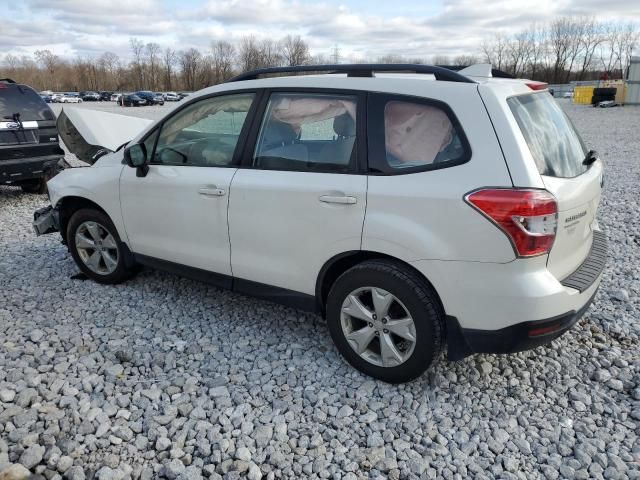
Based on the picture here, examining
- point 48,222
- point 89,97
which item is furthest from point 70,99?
point 48,222

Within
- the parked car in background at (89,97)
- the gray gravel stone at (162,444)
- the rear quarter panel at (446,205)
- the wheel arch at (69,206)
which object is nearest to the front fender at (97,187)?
the wheel arch at (69,206)

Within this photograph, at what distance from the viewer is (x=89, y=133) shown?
5316mm

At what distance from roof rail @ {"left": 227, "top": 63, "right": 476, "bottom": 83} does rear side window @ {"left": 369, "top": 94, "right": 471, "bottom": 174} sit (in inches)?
8.2

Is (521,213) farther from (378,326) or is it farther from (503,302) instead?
(378,326)

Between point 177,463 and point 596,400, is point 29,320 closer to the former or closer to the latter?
point 177,463

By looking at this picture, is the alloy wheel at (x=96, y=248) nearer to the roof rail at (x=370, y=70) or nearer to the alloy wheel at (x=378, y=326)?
the roof rail at (x=370, y=70)

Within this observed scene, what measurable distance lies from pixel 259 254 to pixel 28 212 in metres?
5.64

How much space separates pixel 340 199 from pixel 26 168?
621 centimetres

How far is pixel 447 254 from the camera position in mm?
2762

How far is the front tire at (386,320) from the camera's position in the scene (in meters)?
2.93

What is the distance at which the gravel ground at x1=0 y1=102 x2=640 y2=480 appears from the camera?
8.55 feet

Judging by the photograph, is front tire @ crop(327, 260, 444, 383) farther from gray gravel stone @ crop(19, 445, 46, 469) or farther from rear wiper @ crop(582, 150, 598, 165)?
gray gravel stone @ crop(19, 445, 46, 469)

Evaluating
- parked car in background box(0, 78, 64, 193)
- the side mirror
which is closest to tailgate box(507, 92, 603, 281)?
the side mirror

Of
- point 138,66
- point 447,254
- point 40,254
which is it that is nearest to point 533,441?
point 447,254
